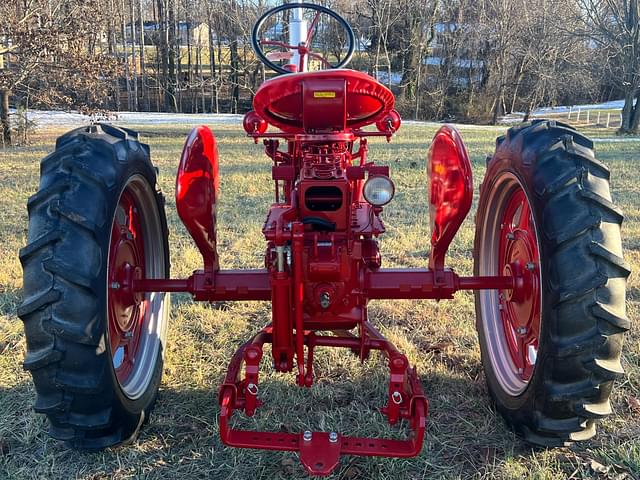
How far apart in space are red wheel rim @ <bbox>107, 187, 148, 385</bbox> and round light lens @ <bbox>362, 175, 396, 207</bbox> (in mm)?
1179

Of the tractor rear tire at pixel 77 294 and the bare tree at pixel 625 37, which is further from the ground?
the bare tree at pixel 625 37

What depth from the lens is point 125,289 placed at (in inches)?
107

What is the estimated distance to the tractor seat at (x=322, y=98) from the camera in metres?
2.55

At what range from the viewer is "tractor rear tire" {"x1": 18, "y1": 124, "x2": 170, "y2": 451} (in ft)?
7.27

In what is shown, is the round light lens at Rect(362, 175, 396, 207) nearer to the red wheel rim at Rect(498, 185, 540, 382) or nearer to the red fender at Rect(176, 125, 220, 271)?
the red wheel rim at Rect(498, 185, 540, 382)

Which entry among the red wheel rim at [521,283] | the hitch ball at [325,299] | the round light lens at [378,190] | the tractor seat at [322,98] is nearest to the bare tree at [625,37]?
the red wheel rim at [521,283]

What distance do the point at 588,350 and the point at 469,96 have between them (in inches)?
1280

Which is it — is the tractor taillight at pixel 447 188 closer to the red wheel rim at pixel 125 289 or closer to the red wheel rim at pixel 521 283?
the red wheel rim at pixel 521 283

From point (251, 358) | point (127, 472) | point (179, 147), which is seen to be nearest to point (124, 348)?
point (127, 472)

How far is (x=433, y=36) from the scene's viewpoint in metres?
36.2

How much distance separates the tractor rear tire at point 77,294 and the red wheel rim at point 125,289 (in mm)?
53

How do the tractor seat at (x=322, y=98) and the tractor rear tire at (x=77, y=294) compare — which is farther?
the tractor seat at (x=322, y=98)

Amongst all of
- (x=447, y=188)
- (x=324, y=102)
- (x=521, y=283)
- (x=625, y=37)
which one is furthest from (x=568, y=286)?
(x=625, y=37)

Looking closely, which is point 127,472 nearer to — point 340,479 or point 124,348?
point 124,348
